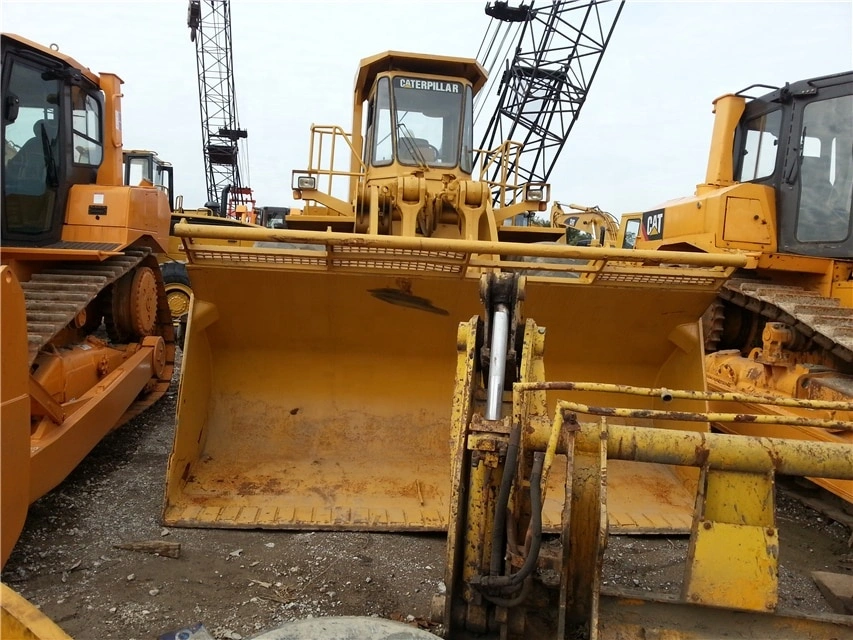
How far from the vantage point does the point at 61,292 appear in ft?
13.9

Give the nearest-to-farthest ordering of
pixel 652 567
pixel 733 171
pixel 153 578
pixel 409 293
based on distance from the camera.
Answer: pixel 153 578, pixel 652 567, pixel 409 293, pixel 733 171

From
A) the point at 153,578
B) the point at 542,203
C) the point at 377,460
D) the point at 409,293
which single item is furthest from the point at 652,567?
the point at 542,203

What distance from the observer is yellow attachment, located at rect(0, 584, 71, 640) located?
1390 millimetres

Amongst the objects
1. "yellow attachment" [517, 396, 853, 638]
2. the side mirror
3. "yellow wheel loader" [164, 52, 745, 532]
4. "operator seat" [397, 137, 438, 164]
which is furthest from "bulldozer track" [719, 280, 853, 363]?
the side mirror

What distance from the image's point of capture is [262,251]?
3588mm

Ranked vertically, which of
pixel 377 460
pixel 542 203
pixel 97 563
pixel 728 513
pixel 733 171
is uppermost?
pixel 733 171

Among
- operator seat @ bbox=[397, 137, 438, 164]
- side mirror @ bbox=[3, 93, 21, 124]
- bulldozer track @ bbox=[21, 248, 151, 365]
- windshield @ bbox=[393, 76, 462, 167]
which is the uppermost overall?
windshield @ bbox=[393, 76, 462, 167]

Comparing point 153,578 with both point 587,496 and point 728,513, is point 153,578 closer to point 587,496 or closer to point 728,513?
point 587,496

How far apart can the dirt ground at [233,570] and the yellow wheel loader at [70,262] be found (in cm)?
33

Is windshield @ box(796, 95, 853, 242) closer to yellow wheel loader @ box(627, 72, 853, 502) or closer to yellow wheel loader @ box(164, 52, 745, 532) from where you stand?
yellow wheel loader @ box(627, 72, 853, 502)

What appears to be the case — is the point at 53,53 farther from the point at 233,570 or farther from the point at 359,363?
the point at 233,570

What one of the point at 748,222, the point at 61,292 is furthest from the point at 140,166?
the point at 748,222

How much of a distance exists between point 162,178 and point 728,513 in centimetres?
1266

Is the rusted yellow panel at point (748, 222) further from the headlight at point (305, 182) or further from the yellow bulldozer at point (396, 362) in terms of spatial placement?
the headlight at point (305, 182)
